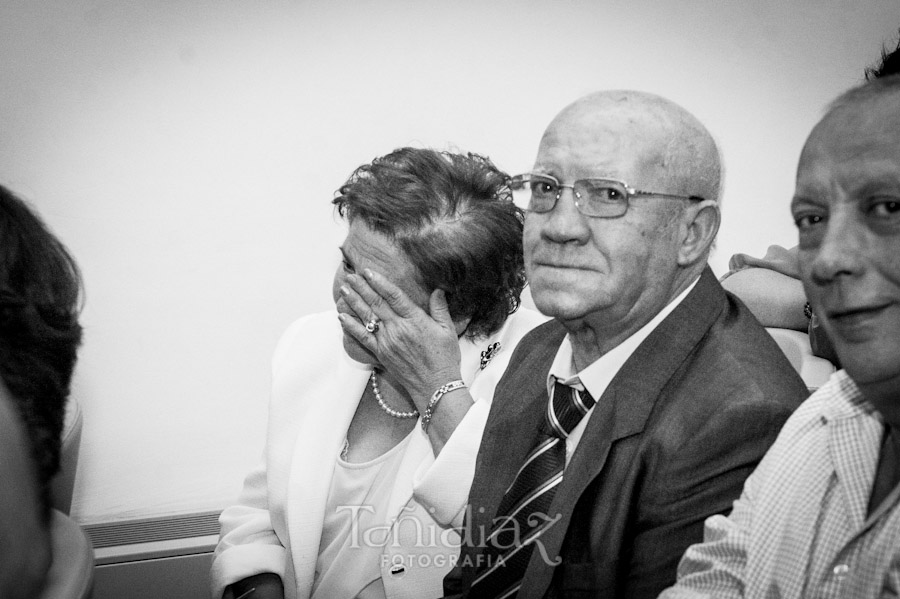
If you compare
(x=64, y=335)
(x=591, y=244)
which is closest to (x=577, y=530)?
(x=591, y=244)

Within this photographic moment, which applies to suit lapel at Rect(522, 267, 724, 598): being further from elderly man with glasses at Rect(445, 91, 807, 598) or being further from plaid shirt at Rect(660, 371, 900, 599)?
plaid shirt at Rect(660, 371, 900, 599)

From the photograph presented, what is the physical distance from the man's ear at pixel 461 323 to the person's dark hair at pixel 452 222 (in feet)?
0.04

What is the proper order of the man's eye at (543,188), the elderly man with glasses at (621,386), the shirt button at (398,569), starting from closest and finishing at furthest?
the elderly man with glasses at (621,386), the man's eye at (543,188), the shirt button at (398,569)

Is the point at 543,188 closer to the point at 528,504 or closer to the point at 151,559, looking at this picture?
the point at 528,504

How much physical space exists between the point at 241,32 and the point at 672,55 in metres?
1.36

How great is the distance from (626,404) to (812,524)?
1.27 feet

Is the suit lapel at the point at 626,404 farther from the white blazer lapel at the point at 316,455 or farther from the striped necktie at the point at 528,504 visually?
the white blazer lapel at the point at 316,455

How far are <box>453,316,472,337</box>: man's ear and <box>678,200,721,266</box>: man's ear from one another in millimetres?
562

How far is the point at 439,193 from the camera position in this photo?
189 cm

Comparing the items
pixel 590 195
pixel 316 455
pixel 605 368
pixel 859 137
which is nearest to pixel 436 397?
pixel 316 455

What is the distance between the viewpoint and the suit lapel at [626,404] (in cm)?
137

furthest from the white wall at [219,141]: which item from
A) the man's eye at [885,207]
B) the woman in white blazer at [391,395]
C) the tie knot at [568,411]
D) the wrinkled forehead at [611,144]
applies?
the man's eye at [885,207]

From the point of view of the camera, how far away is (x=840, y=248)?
993 millimetres

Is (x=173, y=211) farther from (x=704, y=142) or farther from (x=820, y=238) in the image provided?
(x=820, y=238)
